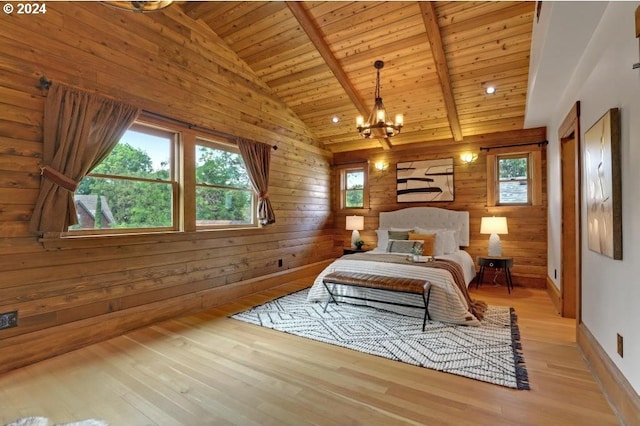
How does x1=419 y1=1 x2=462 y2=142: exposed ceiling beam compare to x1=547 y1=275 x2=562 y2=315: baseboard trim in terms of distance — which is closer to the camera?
x1=419 y1=1 x2=462 y2=142: exposed ceiling beam

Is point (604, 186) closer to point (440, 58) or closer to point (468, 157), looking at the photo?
point (440, 58)

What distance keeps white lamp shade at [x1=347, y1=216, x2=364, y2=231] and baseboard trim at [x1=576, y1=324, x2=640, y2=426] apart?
3.87m

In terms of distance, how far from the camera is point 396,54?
404cm

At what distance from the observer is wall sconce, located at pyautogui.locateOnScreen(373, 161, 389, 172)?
241 inches

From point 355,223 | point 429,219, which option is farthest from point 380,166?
point 429,219

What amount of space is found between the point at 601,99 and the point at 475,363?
7.09 feet

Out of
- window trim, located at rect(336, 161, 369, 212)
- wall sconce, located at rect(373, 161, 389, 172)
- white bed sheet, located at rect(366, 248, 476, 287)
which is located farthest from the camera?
window trim, located at rect(336, 161, 369, 212)

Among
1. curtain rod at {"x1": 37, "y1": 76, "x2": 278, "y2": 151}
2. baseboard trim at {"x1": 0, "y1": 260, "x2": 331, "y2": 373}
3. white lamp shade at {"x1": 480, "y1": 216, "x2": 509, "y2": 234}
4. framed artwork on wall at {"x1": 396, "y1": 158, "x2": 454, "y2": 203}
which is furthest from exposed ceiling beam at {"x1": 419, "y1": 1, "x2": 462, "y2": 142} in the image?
baseboard trim at {"x1": 0, "y1": 260, "x2": 331, "y2": 373}

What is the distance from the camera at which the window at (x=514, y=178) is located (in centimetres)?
484

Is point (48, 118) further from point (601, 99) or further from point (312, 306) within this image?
point (601, 99)

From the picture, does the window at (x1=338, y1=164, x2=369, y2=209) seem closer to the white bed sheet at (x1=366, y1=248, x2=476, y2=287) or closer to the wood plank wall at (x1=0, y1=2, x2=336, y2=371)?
the white bed sheet at (x1=366, y1=248, x2=476, y2=287)

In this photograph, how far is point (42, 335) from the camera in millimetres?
2504

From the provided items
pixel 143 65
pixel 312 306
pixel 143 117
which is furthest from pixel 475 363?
pixel 143 65

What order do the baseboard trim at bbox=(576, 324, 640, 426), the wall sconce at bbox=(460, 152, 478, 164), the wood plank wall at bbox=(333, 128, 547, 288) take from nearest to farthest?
the baseboard trim at bbox=(576, 324, 640, 426) < the wood plank wall at bbox=(333, 128, 547, 288) < the wall sconce at bbox=(460, 152, 478, 164)
